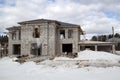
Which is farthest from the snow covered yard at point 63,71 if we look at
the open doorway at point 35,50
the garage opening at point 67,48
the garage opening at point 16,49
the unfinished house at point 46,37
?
the garage opening at point 16,49

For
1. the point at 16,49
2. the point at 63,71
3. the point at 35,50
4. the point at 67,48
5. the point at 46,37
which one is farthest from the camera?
the point at 16,49

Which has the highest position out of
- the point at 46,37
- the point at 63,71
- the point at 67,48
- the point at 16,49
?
the point at 46,37

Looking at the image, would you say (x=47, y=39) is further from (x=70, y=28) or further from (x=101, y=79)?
(x=101, y=79)

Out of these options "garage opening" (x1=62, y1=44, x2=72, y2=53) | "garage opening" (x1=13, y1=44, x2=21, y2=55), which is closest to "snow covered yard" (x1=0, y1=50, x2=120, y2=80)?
"garage opening" (x1=62, y1=44, x2=72, y2=53)

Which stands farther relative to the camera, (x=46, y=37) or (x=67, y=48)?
(x=67, y=48)

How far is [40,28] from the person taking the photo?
4147cm

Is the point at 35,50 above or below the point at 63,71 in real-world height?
above

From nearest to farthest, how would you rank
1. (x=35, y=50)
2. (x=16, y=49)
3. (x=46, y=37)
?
1. (x=46, y=37)
2. (x=35, y=50)
3. (x=16, y=49)

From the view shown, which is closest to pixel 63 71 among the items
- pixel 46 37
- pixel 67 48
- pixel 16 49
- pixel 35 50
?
pixel 46 37

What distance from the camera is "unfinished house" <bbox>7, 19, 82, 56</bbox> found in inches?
1618

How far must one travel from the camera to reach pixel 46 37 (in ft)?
135

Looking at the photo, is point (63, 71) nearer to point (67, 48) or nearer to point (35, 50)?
point (35, 50)

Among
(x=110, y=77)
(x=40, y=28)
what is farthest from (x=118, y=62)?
(x=40, y=28)

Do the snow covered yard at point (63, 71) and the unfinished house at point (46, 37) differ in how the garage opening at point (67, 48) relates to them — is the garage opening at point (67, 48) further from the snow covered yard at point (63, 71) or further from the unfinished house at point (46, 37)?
the snow covered yard at point (63, 71)
